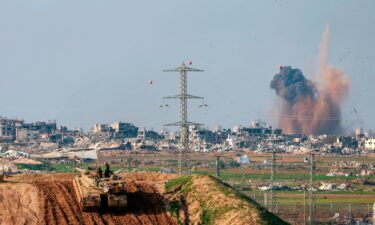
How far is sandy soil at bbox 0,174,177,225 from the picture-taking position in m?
51.6

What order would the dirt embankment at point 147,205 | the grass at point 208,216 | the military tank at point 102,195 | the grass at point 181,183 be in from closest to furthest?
1. the dirt embankment at point 147,205
2. the military tank at point 102,195
3. the grass at point 208,216
4. the grass at point 181,183

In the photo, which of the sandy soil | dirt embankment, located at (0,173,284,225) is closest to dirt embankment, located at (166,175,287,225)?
dirt embankment, located at (0,173,284,225)

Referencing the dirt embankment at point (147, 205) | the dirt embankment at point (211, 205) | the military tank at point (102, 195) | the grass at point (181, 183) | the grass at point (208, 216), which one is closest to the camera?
the dirt embankment at point (211, 205)

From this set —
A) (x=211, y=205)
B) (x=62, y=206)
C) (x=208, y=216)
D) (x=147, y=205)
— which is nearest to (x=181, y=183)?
(x=147, y=205)

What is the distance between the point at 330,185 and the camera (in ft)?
456

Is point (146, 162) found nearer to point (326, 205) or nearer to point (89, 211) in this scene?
point (326, 205)

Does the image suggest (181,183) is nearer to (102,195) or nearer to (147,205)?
(147,205)

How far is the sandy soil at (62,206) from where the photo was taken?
51625 mm

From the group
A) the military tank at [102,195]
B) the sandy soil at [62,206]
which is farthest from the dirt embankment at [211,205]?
the military tank at [102,195]

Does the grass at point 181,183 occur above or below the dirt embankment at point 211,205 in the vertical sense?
above

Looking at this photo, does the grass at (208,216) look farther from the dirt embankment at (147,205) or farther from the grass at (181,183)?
the grass at (181,183)

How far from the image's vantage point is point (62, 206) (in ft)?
177

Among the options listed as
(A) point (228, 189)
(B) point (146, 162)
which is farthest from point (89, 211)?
(B) point (146, 162)

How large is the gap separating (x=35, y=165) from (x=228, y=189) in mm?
93434
